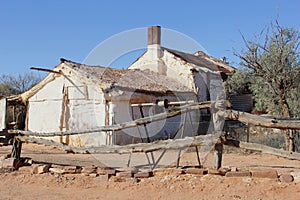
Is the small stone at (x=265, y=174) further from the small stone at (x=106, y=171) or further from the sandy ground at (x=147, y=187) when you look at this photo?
the small stone at (x=106, y=171)

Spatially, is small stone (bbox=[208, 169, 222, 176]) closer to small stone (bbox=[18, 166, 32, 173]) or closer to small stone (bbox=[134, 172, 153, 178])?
small stone (bbox=[134, 172, 153, 178])

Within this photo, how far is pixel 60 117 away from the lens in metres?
15.6

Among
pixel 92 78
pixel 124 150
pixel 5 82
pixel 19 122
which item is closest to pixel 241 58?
pixel 92 78

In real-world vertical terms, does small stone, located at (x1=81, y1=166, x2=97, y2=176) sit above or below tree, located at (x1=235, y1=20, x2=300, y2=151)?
below

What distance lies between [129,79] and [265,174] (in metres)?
12.3

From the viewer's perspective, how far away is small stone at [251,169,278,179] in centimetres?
558

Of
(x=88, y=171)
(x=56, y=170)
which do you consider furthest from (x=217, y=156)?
(x=56, y=170)

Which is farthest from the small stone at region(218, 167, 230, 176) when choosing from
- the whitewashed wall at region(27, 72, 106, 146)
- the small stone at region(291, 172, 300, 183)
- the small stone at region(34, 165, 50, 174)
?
the whitewashed wall at region(27, 72, 106, 146)

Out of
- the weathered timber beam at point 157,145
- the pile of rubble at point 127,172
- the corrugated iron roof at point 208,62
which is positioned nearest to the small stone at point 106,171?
the pile of rubble at point 127,172

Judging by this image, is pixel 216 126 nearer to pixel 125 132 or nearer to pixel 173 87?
pixel 125 132

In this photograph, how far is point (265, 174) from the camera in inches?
221

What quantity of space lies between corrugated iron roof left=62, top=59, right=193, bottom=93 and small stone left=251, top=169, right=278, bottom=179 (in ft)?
31.5

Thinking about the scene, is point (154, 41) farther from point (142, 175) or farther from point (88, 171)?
point (142, 175)

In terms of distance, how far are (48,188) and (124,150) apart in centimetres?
168
